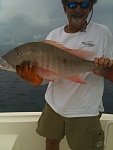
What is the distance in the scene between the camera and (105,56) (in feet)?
7.15

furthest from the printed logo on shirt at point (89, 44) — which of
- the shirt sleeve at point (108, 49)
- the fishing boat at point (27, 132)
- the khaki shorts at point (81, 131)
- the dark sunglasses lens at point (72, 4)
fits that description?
the fishing boat at point (27, 132)

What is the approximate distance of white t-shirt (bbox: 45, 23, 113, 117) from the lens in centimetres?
221

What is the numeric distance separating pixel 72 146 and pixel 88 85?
609 millimetres

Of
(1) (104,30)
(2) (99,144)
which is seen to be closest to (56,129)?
(2) (99,144)

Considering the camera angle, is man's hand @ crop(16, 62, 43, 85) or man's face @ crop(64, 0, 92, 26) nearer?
man's hand @ crop(16, 62, 43, 85)

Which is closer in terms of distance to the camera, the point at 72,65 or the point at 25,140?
the point at 72,65

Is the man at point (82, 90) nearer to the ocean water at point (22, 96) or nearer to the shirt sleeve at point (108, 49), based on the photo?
the shirt sleeve at point (108, 49)

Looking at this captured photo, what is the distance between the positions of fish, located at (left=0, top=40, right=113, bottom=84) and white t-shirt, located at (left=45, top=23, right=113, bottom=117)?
11 centimetres

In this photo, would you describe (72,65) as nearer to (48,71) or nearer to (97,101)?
(48,71)

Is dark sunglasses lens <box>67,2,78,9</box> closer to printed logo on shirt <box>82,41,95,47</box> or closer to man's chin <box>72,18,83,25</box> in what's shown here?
man's chin <box>72,18,83,25</box>

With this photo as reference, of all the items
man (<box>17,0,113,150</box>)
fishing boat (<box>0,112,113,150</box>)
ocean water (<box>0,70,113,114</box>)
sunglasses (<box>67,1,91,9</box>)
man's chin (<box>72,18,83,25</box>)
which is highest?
sunglasses (<box>67,1,91,9</box>)

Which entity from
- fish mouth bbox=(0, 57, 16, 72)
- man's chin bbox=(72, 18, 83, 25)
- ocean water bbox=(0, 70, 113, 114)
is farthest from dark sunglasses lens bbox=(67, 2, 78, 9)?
ocean water bbox=(0, 70, 113, 114)

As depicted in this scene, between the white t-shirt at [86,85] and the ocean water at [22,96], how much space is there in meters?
4.51

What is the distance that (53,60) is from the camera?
205 cm
